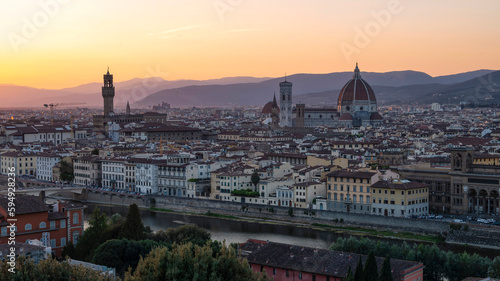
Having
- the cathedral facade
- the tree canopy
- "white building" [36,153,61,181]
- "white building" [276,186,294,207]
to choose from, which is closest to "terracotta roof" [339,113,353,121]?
the cathedral facade

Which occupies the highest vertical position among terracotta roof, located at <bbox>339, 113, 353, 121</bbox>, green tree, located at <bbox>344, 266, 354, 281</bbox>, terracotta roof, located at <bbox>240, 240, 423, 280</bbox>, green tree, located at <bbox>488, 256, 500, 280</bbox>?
terracotta roof, located at <bbox>339, 113, 353, 121</bbox>

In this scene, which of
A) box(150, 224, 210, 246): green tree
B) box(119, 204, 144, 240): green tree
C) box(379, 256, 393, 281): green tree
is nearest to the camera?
box(379, 256, 393, 281): green tree

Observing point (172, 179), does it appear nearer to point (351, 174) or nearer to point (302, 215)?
point (302, 215)

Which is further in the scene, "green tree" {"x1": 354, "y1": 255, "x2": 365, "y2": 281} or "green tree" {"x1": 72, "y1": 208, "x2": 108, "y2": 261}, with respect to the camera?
"green tree" {"x1": 72, "y1": 208, "x2": 108, "y2": 261}

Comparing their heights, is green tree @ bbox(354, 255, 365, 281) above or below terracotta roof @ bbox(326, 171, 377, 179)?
below

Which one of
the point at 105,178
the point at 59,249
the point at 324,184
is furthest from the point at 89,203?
the point at 59,249

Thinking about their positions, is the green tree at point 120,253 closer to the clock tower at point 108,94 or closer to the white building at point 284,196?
the white building at point 284,196

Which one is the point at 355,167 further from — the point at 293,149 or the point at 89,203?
the point at 293,149

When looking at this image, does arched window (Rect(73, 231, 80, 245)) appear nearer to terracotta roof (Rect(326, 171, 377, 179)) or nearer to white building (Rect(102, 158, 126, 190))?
terracotta roof (Rect(326, 171, 377, 179))

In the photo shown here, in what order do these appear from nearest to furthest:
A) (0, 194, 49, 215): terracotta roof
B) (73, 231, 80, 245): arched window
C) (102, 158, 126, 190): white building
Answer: (0, 194, 49, 215): terracotta roof → (73, 231, 80, 245): arched window → (102, 158, 126, 190): white building
